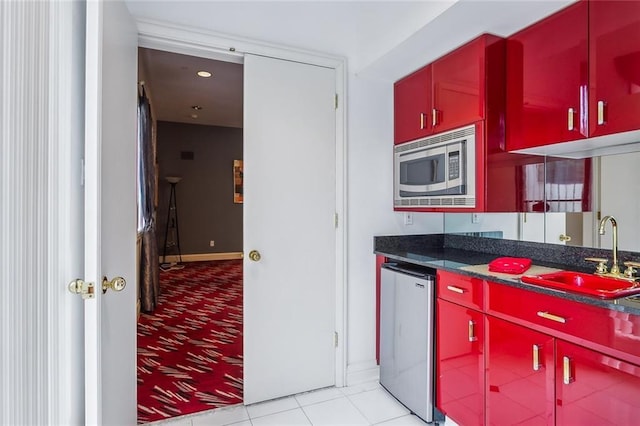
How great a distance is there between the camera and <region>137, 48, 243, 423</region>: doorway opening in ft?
8.32

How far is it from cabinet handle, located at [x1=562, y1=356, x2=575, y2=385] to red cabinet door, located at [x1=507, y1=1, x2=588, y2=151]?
977 millimetres

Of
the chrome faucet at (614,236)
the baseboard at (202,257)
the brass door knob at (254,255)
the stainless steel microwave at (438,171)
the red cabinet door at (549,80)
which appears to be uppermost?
the red cabinet door at (549,80)

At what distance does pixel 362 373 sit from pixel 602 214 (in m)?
1.79

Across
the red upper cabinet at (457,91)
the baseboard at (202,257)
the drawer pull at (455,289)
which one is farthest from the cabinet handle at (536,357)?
the baseboard at (202,257)

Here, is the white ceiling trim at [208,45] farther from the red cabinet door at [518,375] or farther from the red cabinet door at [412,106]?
the red cabinet door at [518,375]

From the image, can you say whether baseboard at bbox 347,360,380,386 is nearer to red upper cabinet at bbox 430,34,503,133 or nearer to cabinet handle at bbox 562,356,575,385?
cabinet handle at bbox 562,356,575,385

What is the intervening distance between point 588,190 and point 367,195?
51.4 inches

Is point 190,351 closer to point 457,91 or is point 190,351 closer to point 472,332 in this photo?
point 472,332

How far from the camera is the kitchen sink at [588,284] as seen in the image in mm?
1306

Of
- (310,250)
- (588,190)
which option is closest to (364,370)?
(310,250)

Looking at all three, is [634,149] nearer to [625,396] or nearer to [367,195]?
[625,396]

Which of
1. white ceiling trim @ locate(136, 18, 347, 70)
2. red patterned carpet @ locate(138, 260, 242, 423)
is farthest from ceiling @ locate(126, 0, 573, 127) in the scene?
red patterned carpet @ locate(138, 260, 242, 423)

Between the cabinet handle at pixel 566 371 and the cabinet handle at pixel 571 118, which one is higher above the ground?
the cabinet handle at pixel 571 118

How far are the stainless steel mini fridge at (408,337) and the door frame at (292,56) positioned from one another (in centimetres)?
29
